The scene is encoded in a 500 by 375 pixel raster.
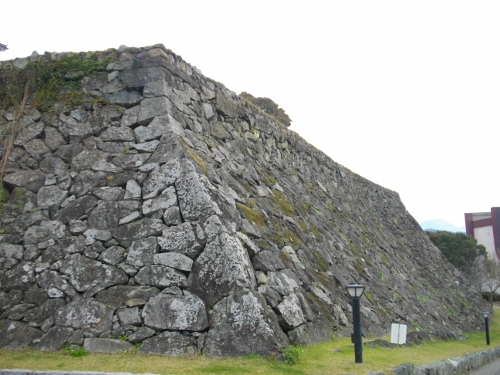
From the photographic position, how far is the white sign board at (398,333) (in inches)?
364

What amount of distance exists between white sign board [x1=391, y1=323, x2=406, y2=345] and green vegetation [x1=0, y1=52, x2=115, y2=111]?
774 cm

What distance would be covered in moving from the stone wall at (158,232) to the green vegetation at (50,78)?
0.67ft

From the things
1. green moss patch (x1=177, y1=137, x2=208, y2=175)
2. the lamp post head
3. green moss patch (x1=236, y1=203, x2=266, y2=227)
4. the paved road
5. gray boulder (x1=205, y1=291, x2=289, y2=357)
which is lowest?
the paved road

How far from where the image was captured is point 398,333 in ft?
30.7

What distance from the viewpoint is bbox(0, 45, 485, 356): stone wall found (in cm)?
675

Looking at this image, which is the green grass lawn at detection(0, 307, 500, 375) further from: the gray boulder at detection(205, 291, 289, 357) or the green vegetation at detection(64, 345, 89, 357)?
the gray boulder at detection(205, 291, 289, 357)

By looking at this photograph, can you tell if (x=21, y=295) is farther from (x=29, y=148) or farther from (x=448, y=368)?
(x=448, y=368)

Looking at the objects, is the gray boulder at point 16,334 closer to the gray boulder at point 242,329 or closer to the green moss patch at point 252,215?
the gray boulder at point 242,329

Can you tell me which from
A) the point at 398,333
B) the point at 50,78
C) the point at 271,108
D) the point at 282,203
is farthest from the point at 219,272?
the point at 271,108

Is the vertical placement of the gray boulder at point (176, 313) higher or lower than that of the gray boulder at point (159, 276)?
lower

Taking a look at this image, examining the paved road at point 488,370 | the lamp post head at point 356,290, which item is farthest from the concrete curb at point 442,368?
the lamp post head at point 356,290

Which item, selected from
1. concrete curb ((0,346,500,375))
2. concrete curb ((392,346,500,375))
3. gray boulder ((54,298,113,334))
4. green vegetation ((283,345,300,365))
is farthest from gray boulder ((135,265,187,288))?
concrete curb ((392,346,500,375))

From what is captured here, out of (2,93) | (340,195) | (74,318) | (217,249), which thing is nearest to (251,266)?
(217,249)

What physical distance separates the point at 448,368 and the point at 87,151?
846 centimetres
